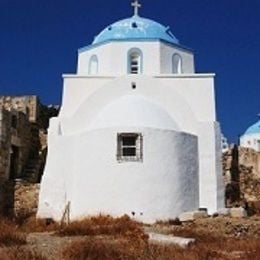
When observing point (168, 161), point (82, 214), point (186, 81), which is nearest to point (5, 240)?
point (82, 214)

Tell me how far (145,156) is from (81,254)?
7.62 m

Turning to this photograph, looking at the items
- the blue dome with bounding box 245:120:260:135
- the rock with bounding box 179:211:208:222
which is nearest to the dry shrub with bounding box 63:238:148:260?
the rock with bounding box 179:211:208:222

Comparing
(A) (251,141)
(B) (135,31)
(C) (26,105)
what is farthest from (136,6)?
(A) (251,141)

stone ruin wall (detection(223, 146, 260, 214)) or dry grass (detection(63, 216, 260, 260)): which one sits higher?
stone ruin wall (detection(223, 146, 260, 214))

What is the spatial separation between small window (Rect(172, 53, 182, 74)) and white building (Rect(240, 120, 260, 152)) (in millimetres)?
25955

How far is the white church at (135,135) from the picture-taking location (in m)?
14.2

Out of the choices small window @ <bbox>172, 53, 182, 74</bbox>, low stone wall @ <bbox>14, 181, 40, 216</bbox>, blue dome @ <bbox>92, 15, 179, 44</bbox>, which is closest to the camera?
low stone wall @ <bbox>14, 181, 40, 216</bbox>

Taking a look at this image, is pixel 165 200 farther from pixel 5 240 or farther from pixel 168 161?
pixel 5 240

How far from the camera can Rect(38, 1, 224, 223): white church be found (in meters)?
14.2

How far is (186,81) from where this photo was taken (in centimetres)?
Answer: 1669

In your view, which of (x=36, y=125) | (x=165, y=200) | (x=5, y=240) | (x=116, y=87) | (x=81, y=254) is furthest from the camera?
(x=36, y=125)

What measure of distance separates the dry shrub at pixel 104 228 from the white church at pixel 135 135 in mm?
927

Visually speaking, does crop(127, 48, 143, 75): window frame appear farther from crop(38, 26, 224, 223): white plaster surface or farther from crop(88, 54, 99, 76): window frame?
crop(88, 54, 99, 76): window frame

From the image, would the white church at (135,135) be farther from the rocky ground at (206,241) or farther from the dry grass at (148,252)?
the dry grass at (148,252)
